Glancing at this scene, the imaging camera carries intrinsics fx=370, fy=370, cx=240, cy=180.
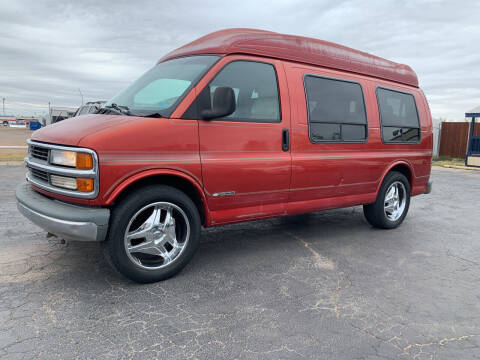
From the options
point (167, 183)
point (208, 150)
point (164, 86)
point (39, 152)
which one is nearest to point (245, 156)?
point (208, 150)

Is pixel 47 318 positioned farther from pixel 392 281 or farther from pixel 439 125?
pixel 439 125

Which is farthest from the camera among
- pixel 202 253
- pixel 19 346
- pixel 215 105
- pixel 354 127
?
pixel 354 127

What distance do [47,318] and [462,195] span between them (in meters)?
9.26

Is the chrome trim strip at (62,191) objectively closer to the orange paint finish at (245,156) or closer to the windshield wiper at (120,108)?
the orange paint finish at (245,156)

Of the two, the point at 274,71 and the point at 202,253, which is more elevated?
the point at 274,71

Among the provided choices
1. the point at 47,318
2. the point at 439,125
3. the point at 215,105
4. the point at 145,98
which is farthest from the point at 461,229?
the point at 439,125

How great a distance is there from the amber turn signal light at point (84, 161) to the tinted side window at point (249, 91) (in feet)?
3.34

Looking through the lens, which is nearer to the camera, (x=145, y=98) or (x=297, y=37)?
(x=145, y=98)

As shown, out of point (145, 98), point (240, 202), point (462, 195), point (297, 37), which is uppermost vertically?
point (297, 37)

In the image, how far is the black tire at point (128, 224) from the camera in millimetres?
3088

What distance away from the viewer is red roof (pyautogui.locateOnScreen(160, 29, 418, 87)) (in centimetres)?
377

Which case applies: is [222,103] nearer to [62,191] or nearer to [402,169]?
[62,191]

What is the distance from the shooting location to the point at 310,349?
8.00ft

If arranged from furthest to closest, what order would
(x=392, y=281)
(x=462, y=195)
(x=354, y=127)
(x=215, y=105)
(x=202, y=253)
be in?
(x=462, y=195) < (x=354, y=127) < (x=202, y=253) < (x=392, y=281) < (x=215, y=105)
